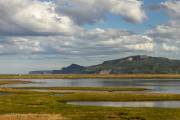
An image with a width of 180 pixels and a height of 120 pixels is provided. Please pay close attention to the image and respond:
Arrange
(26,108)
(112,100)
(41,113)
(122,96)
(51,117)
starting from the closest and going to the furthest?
(51,117)
(41,113)
(26,108)
(112,100)
(122,96)

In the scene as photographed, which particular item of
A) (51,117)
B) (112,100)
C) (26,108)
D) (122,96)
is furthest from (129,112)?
(122,96)

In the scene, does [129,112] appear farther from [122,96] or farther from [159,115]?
[122,96]

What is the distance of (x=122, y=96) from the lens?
336 feet

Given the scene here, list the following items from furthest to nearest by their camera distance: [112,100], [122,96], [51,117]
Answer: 1. [122,96]
2. [112,100]
3. [51,117]

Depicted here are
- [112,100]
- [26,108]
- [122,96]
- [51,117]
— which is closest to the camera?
[51,117]

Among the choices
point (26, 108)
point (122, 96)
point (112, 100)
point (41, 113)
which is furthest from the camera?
point (122, 96)

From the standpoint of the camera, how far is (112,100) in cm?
9612

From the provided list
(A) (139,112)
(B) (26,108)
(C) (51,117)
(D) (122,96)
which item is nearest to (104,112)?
(A) (139,112)

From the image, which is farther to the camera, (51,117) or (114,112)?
(114,112)

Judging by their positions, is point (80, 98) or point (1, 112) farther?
point (80, 98)

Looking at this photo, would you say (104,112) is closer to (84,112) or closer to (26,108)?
(84,112)

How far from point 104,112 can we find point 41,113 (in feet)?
33.8

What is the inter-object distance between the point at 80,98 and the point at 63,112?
38.2 meters

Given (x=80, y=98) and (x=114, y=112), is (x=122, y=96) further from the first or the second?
(x=114, y=112)
